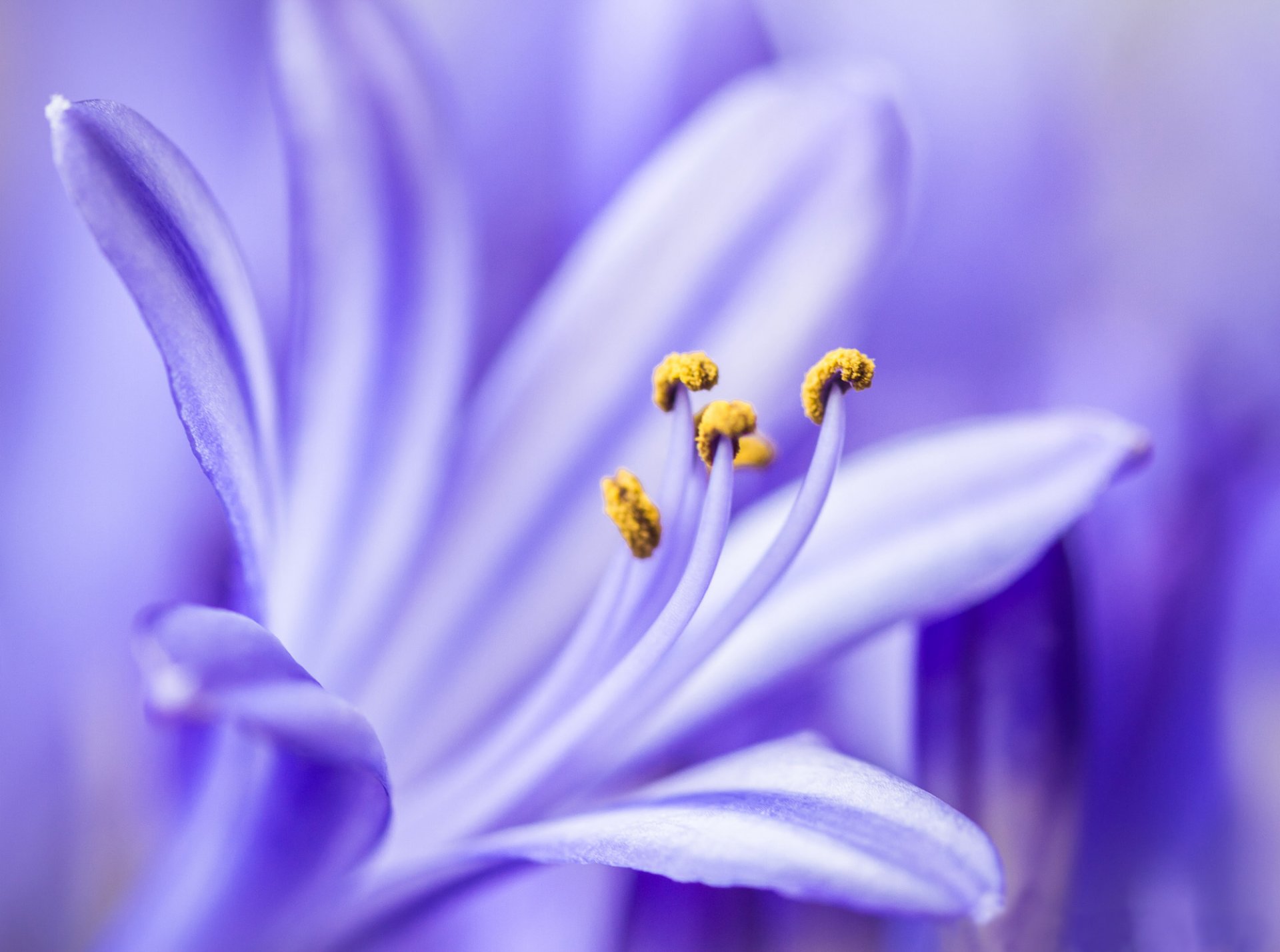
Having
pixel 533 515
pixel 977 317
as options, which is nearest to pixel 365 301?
pixel 533 515

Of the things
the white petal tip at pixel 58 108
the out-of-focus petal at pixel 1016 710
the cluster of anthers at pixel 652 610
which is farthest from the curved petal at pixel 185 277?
the out-of-focus petal at pixel 1016 710

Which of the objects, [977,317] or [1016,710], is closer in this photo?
[1016,710]

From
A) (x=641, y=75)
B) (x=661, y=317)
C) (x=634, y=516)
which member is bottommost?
(x=634, y=516)

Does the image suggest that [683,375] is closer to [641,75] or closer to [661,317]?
[661,317]

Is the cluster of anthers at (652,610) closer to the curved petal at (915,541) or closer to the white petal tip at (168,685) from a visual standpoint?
the curved petal at (915,541)

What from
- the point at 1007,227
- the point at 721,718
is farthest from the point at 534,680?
the point at 1007,227

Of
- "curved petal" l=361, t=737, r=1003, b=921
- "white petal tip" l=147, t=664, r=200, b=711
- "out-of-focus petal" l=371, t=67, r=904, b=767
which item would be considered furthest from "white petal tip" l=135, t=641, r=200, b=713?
"out-of-focus petal" l=371, t=67, r=904, b=767
